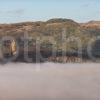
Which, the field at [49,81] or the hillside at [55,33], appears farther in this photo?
the hillside at [55,33]

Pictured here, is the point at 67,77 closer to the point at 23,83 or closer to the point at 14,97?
the point at 23,83

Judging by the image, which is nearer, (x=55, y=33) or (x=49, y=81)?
(x=49, y=81)

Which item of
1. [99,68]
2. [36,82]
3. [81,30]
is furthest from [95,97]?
[81,30]

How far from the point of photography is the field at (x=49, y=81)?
1083 inches

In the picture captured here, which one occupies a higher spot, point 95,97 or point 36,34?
point 36,34

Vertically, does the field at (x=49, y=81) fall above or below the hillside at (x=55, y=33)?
below

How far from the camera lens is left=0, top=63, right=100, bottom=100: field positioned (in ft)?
90.3

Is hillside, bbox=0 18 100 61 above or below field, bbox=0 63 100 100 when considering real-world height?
above

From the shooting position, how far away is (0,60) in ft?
126

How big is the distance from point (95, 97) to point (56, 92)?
3804 millimetres

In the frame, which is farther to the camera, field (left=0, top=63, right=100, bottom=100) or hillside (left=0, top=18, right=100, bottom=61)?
hillside (left=0, top=18, right=100, bottom=61)

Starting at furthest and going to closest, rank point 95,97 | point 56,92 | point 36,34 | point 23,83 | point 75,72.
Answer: point 36,34 < point 75,72 < point 23,83 < point 56,92 < point 95,97

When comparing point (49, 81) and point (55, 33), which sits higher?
point (55, 33)

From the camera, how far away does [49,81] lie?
35906 millimetres
